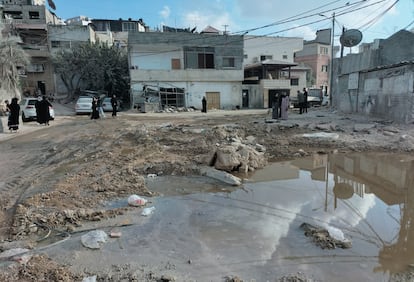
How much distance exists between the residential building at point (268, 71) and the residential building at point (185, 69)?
2263 millimetres

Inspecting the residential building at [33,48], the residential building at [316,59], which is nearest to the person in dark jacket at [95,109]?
the residential building at [33,48]

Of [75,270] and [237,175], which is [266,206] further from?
[75,270]

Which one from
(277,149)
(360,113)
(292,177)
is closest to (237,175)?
(292,177)

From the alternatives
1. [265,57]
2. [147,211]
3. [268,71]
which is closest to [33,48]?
[268,71]

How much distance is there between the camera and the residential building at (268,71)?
107 feet

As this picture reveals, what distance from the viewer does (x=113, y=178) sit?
20.6 feet

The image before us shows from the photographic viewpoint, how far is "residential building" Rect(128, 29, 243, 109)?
96.0 ft

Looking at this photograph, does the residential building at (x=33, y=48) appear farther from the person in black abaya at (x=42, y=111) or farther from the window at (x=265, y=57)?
the window at (x=265, y=57)

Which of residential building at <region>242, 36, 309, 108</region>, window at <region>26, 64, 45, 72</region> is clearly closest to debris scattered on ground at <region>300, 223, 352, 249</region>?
residential building at <region>242, 36, 309, 108</region>

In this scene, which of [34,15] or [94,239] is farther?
[34,15]

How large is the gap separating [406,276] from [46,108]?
1711cm

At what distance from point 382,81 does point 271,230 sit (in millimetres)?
13702

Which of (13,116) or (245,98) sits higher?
(245,98)

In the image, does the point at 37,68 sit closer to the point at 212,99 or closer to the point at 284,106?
the point at 212,99
